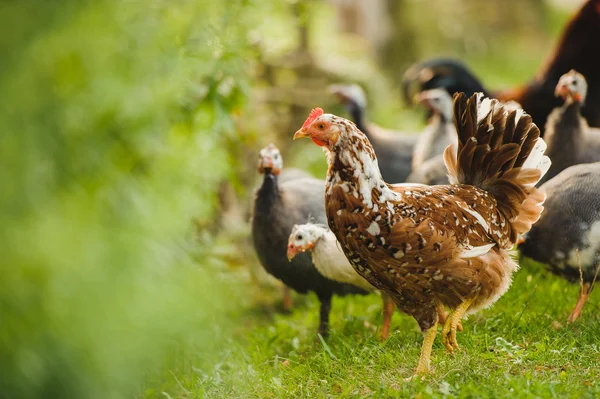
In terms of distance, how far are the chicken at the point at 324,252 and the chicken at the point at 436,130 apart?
1.88m

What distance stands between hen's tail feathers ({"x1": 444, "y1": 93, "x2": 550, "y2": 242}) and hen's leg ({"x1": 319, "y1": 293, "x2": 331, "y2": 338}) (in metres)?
1.41

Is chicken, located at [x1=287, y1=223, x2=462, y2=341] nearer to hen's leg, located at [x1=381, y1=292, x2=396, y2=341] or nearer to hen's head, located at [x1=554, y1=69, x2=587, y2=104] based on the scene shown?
hen's leg, located at [x1=381, y1=292, x2=396, y2=341]

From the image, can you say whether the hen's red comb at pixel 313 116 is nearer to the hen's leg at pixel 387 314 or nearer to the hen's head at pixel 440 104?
the hen's leg at pixel 387 314

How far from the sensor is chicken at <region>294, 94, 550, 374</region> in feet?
11.7

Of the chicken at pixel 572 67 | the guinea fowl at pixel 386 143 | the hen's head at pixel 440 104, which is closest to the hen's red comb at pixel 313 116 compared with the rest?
the hen's head at pixel 440 104

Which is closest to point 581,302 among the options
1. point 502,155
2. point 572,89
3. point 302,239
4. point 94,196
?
point 502,155

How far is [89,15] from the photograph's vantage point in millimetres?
2400

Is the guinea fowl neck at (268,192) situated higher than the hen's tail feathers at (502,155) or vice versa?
the hen's tail feathers at (502,155)

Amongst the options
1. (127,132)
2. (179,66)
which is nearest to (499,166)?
(179,66)

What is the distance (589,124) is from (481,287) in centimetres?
318

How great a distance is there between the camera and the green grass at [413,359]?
3.49 meters

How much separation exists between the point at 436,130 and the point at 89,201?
442 centimetres

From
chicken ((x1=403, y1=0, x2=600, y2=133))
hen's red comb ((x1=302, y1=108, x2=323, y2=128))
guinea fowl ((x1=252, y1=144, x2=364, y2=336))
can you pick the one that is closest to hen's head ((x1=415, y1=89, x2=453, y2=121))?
chicken ((x1=403, y1=0, x2=600, y2=133))

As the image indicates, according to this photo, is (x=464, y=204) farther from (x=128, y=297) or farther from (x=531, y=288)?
(x=128, y=297)
